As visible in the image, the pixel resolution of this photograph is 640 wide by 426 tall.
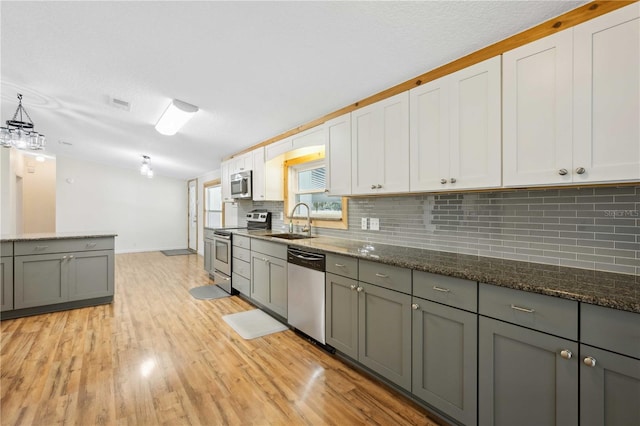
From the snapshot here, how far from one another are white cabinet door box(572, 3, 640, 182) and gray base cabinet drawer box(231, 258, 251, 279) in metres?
3.31

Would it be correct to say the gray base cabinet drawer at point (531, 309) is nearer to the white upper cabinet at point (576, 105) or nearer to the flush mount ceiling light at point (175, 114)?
the white upper cabinet at point (576, 105)

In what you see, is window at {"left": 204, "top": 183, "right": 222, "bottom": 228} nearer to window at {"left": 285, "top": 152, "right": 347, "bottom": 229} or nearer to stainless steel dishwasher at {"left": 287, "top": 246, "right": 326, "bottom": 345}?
window at {"left": 285, "top": 152, "right": 347, "bottom": 229}

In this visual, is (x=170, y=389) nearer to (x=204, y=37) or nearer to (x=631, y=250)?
(x=204, y=37)

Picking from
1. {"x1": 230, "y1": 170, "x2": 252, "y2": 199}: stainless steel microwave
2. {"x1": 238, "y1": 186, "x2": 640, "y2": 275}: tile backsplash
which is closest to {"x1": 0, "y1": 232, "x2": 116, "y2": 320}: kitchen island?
{"x1": 230, "y1": 170, "x2": 252, "y2": 199}: stainless steel microwave

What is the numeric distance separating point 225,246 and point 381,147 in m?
2.94

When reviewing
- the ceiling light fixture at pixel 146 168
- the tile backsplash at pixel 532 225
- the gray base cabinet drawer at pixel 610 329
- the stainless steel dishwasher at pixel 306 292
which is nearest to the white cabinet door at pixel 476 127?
the tile backsplash at pixel 532 225

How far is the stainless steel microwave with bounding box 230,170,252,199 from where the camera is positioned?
4379 millimetres

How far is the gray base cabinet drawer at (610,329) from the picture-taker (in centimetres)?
102

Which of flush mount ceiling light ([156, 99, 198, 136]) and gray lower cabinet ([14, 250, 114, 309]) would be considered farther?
gray lower cabinet ([14, 250, 114, 309])

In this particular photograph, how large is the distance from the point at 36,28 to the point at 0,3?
246mm

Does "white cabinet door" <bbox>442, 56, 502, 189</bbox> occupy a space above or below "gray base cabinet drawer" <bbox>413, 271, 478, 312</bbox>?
above

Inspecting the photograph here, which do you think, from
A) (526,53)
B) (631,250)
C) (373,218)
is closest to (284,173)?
(373,218)

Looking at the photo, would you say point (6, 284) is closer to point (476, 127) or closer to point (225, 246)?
point (225, 246)

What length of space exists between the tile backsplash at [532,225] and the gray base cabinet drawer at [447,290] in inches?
23.5
